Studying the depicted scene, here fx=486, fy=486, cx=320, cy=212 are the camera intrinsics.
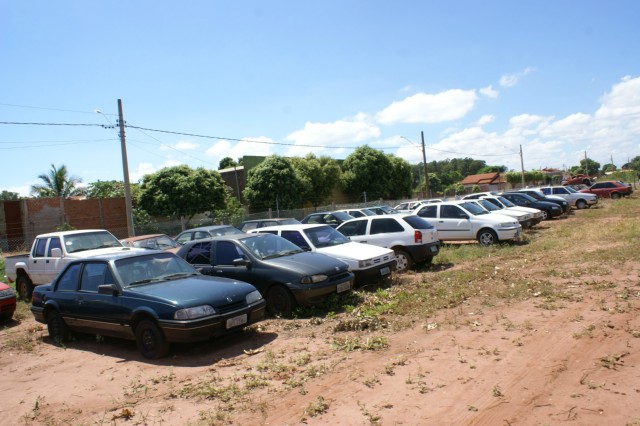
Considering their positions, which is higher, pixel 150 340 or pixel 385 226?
pixel 385 226

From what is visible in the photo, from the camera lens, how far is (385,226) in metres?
13.0

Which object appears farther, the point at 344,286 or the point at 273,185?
the point at 273,185

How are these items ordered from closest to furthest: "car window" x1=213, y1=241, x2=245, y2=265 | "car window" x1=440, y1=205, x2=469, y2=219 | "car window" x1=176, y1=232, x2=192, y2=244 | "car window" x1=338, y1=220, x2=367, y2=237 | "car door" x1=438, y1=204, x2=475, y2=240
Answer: "car window" x1=213, y1=241, x2=245, y2=265 < "car window" x1=338, y1=220, x2=367, y2=237 < "car window" x1=176, y1=232, x2=192, y2=244 < "car door" x1=438, y1=204, x2=475, y2=240 < "car window" x1=440, y1=205, x2=469, y2=219

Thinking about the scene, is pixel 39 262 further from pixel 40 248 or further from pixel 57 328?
pixel 57 328

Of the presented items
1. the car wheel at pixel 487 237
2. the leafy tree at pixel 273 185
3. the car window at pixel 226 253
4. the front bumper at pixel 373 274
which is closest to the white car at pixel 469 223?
the car wheel at pixel 487 237

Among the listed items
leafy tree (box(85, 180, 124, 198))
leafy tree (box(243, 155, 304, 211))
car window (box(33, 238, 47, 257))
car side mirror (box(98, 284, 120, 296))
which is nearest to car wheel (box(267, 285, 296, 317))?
car side mirror (box(98, 284, 120, 296))

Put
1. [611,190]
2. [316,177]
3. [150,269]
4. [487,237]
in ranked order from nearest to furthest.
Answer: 1. [150,269]
2. [487,237]
3. [611,190]
4. [316,177]

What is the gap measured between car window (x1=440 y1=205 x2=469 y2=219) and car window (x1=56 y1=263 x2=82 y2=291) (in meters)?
12.1

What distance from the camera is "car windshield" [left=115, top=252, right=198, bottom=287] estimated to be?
743 cm

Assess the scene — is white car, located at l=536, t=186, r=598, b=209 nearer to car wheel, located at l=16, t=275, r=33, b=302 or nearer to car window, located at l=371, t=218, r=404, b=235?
car window, located at l=371, t=218, r=404, b=235

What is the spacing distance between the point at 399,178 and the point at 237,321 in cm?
4031

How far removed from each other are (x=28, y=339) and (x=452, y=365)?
751 cm

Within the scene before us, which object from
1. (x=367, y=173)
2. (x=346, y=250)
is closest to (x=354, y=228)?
(x=346, y=250)

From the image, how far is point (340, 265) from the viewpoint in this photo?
9.13 meters
